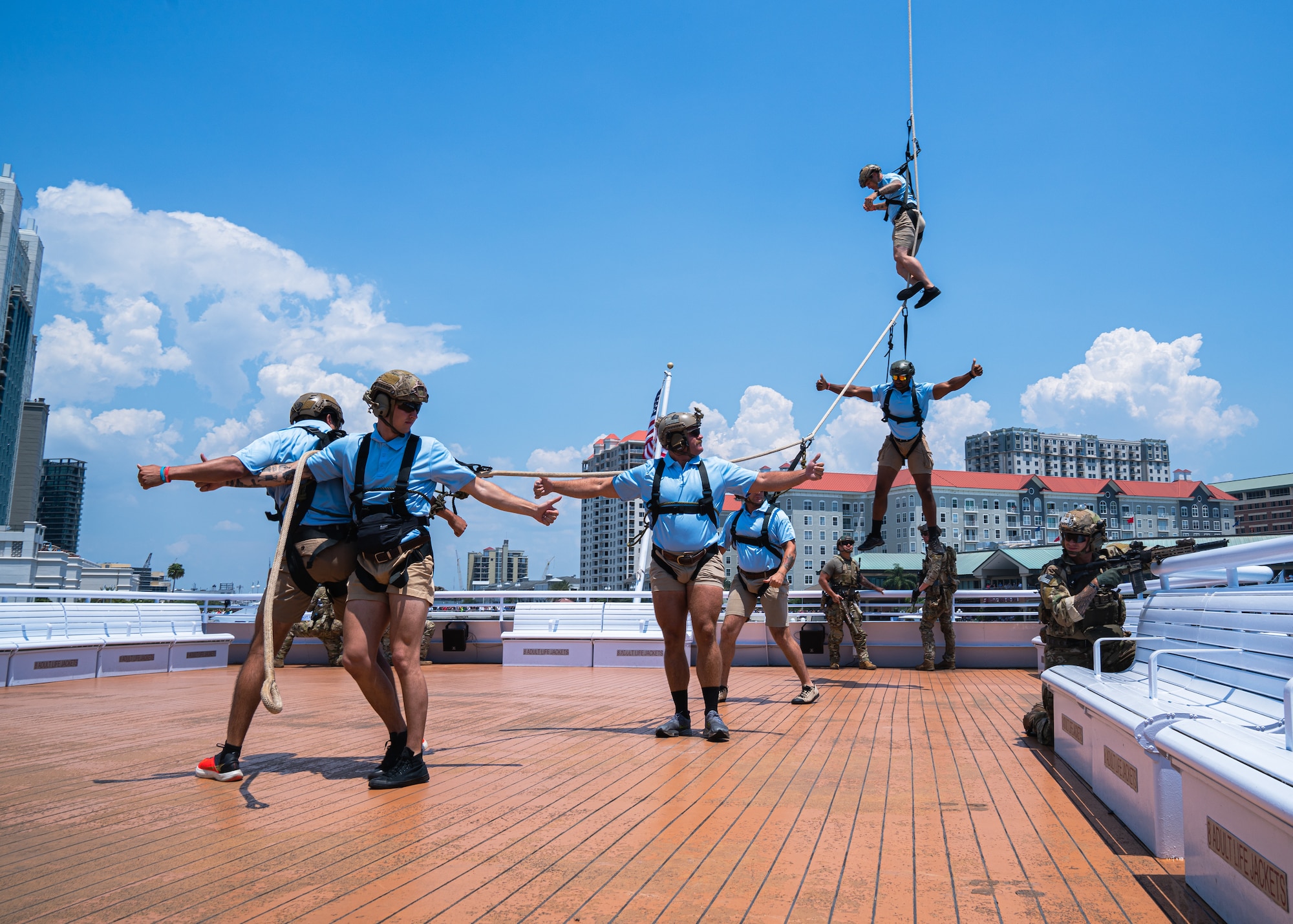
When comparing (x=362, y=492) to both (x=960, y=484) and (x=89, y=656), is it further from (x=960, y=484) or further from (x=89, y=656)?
(x=960, y=484)

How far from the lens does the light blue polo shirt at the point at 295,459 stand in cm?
431

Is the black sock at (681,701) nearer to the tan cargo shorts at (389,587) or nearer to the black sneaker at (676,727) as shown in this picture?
the black sneaker at (676,727)

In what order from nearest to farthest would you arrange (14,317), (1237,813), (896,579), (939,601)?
(1237,813) → (939,601) → (896,579) → (14,317)

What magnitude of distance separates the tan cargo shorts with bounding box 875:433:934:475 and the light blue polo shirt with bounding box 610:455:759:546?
329cm

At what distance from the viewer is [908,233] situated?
8117 millimetres

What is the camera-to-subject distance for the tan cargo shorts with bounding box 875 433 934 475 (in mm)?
8383

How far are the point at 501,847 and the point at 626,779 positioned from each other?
1.28 metres

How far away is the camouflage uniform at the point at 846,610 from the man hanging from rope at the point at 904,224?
4.66 meters

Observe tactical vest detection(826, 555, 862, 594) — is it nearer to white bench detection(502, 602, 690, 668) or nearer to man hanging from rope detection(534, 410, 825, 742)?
white bench detection(502, 602, 690, 668)

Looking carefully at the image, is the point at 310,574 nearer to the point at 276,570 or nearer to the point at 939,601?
the point at 276,570

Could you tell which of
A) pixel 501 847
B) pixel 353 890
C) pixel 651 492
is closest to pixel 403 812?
pixel 501 847

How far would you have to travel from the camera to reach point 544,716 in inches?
268

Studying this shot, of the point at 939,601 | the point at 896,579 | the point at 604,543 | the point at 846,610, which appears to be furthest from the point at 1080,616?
the point at 604,543

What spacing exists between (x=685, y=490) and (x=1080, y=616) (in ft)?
7.64
